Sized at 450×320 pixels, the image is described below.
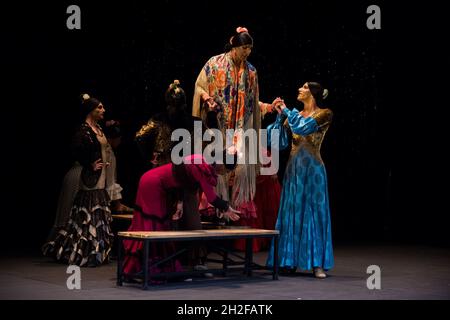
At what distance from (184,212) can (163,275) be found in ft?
1.83

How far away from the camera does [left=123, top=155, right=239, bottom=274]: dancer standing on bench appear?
19.4 ft

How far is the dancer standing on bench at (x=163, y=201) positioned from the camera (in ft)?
19.4

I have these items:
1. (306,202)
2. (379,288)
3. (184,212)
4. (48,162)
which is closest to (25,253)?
(48,162)

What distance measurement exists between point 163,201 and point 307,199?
1158mm

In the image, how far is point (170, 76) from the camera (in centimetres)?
850

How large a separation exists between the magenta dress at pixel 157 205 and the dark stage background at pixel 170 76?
7.74ft

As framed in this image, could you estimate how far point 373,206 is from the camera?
10.2 metres

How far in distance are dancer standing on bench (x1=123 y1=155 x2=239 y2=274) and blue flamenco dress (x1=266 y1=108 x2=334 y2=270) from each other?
69 centimetres
